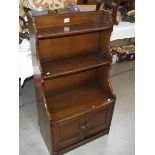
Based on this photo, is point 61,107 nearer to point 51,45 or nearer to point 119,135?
point 51,45

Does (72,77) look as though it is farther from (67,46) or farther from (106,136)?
(106,136)

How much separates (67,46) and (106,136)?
3.28 ft

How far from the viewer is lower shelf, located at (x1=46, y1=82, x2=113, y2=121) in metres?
1.81

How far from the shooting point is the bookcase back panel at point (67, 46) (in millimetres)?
1835

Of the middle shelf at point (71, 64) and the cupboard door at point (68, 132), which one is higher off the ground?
the middle shelf at point (71, 64)

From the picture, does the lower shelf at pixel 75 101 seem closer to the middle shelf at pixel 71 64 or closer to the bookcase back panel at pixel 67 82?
the bookcase back panel at pixel 67 82

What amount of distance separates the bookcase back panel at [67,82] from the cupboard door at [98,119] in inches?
15.5

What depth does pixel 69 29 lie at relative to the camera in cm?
170

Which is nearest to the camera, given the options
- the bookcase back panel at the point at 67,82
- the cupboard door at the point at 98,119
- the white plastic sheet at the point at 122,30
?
the cupboard door at the point at 98,119

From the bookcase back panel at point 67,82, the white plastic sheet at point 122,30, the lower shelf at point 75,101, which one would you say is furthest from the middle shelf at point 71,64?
the white plastic sheet at point 122,30

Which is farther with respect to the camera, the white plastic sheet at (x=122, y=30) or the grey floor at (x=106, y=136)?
the white plastic sheet at (x=122, y=30)

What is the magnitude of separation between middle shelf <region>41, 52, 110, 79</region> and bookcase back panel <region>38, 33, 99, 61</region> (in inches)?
2.1
